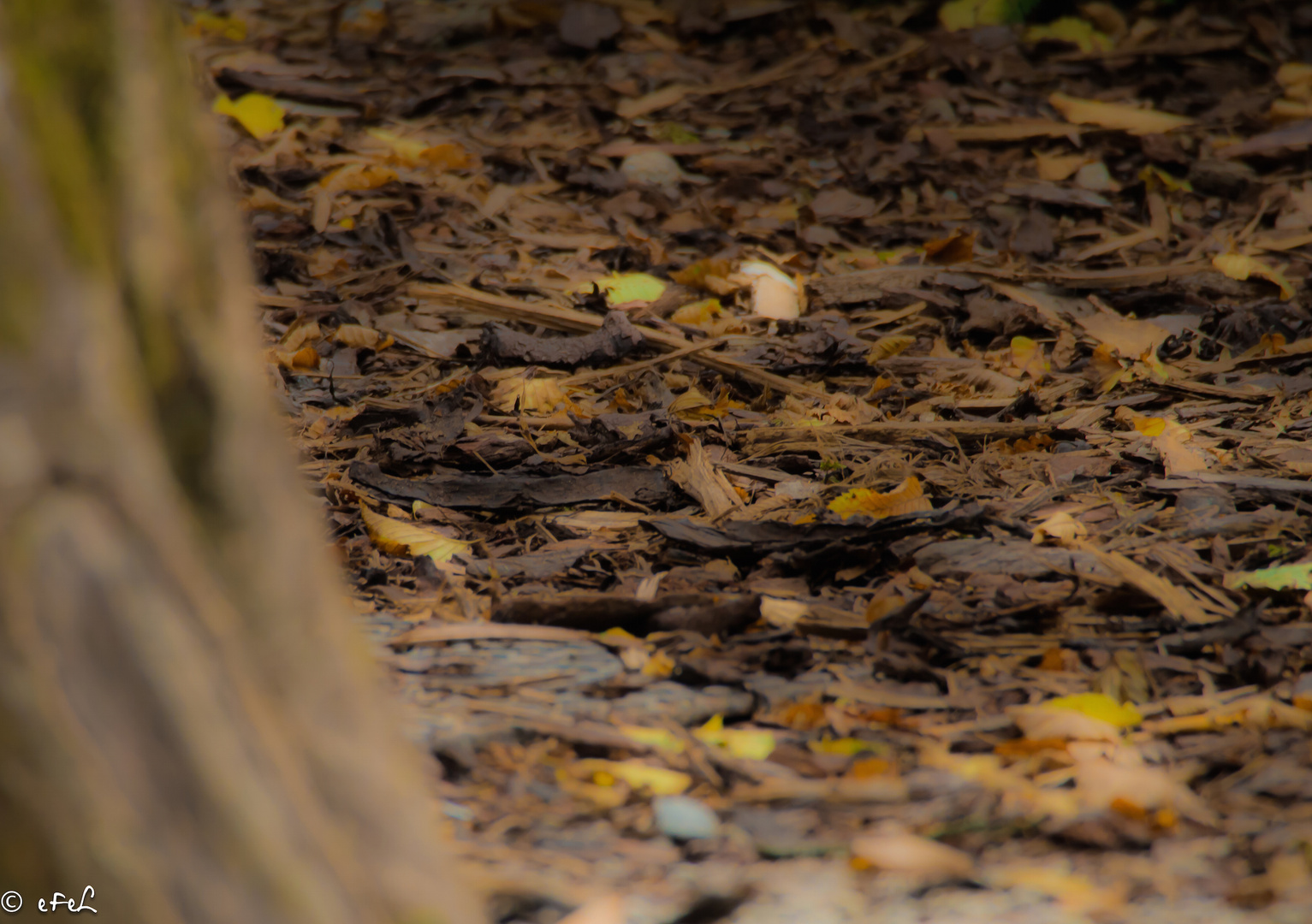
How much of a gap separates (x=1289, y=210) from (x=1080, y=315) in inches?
53.0

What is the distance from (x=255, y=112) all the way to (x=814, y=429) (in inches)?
128

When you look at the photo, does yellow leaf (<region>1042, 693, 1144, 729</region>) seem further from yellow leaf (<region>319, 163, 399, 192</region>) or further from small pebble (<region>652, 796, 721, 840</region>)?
yellow leaf (<region>319, 163, 399, 192</region>)

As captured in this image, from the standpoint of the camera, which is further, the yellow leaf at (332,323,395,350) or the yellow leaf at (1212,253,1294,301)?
the yellow leaf at (1212,253,1294,301)

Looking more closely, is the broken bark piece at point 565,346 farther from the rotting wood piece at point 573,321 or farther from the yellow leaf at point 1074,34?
the yellow leaf at point 1074,34

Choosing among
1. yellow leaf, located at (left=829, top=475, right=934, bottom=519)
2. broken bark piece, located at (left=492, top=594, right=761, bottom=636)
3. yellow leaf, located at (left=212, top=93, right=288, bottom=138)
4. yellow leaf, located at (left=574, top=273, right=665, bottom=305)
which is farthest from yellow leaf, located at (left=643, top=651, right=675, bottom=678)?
yellow leaf, located at (left=212, top=93, right=288, bottom=138)

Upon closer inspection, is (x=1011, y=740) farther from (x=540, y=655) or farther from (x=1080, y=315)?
(x=1080, y=315)

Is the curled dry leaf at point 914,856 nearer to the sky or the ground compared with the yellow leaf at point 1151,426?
nearer to the sky

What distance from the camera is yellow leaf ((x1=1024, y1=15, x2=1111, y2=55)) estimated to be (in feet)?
19.0

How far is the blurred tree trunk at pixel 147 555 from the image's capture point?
3.17ft

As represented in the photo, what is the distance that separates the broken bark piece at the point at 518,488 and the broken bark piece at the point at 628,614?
0.61 meters

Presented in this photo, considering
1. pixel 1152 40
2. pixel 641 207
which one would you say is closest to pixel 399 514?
pixel 641 207

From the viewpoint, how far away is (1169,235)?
444 cm

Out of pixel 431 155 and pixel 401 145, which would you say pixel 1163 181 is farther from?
pixel 401 145

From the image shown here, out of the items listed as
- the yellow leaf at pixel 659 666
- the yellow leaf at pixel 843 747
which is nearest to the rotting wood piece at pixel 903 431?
the yellow leaf at pixel 659 666
